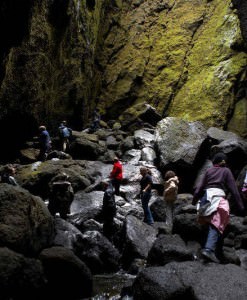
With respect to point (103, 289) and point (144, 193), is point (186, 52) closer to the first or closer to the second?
point (144, 193)

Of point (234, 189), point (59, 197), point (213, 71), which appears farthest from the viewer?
point (213, 71)

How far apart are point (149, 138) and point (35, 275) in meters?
19.0

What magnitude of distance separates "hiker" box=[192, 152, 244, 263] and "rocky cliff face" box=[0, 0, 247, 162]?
1420 centimetres

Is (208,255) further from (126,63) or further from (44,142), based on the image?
(126,63)

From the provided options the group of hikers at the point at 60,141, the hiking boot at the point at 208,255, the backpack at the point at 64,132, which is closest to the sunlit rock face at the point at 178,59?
the group of hikers at the point at 60,141

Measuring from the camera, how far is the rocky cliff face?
73.5 ft

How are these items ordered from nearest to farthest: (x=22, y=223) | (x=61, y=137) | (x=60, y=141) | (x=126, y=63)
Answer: (x=22, y=223) < (x=61, y=137) < (x=60, y=141) < (x=126, y=63)

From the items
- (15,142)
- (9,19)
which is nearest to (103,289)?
(9,19)

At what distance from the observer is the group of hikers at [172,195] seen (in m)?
6.37

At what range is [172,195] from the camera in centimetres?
1241

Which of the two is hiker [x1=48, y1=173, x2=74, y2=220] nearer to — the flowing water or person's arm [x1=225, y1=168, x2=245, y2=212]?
the flowing water

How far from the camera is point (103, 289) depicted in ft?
28.6

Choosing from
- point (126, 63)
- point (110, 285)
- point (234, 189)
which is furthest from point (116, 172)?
point (126, 63)

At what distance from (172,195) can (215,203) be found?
604 centimetres
